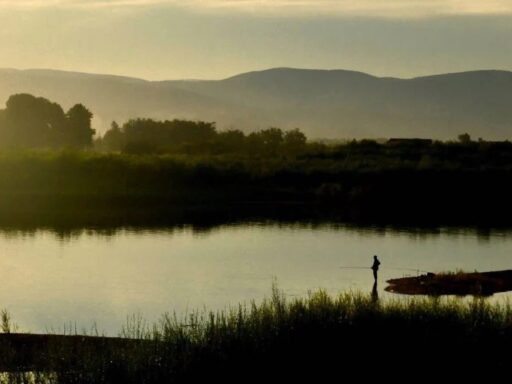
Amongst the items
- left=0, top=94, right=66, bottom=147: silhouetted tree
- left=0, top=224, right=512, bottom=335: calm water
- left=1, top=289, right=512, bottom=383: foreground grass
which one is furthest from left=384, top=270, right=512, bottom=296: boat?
left=0, top=94, right=66, bottom=147: silhouetted tree

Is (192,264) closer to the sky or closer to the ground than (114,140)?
closer to the ground

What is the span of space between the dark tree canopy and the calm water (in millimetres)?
77005

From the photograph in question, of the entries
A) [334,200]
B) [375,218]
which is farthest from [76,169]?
[375,218]

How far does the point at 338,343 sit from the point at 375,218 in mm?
55111

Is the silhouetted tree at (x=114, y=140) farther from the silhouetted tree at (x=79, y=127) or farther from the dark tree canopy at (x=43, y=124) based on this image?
the dark tree canopy at (x=43, y=124)

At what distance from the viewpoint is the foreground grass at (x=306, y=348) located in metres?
21.5

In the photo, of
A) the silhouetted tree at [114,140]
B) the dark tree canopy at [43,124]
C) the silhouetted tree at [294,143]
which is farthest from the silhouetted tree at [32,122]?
the silhouetted tree at [294,143]

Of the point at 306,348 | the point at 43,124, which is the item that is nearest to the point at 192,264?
the point at 306,348

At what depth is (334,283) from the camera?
4547 cm

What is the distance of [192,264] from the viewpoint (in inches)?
2060

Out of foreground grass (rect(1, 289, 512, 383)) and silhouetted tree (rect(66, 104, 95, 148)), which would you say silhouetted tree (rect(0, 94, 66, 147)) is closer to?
silhouetted tree (rect(66, 104, 95, 148))

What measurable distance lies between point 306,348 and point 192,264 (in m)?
28.9

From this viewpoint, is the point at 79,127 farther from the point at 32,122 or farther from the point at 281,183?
the point at 281,183

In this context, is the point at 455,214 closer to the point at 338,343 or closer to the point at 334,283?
the point at 334,283
